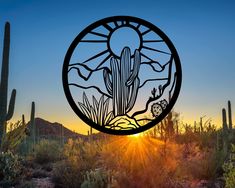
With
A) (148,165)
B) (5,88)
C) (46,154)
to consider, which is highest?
(5,88)

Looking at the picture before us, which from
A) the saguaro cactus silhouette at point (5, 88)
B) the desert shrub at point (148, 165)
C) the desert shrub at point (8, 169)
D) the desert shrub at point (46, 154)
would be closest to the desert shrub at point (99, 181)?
the desert shrub at point (148, 165)

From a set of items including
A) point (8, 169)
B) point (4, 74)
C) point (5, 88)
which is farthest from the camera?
point (4, 74)

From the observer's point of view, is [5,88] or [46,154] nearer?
[5,88]

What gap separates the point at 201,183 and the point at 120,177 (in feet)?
8.37

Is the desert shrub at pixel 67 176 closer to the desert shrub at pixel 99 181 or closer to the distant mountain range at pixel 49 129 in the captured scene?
the desert shrub at pixel 99 181

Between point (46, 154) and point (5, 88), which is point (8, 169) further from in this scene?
point (46, 154)

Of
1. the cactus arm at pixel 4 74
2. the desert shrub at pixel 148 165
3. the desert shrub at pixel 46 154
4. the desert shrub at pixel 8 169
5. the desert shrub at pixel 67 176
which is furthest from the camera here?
the desert shrub at pixel 46 154

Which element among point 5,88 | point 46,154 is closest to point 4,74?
point 5,88

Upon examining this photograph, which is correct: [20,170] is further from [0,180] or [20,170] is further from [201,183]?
[201,183]

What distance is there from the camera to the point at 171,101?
333cm

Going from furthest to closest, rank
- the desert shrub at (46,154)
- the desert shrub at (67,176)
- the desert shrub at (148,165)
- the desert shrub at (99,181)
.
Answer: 1. the desert shrub at (46,154)
2. the desert shrub at (67,176)
3. the desert shrub at (99,181)
4. the desert shrub at (148,165)

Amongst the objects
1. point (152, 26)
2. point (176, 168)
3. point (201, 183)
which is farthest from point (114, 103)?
point (201, 183)

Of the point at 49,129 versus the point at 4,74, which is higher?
the point at 4,74

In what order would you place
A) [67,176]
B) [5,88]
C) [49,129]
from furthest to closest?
[49,129], [5,88], [67,176]
